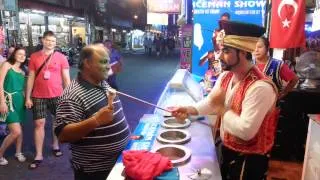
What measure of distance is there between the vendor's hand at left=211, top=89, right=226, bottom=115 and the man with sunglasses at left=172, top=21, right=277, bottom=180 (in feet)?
0.22

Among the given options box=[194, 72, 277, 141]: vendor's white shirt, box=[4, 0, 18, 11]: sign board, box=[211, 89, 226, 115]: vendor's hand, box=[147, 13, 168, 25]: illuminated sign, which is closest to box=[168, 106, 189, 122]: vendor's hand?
box=[211, 89, 226, 115]: vendor's hand

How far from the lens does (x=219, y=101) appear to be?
2.69m

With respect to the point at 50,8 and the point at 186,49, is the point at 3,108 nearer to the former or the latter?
the point at 186,49

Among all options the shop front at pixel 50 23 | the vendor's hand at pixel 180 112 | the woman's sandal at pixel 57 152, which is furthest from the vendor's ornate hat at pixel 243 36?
the shop front at pixel 50 23

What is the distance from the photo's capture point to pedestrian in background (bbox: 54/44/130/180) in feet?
7.67

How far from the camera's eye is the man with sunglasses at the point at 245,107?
2.13 m

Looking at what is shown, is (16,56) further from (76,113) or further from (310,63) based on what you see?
(310,63)

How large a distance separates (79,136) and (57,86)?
2992 mm

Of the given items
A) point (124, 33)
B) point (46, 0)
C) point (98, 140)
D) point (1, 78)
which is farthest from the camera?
point (124, 33)

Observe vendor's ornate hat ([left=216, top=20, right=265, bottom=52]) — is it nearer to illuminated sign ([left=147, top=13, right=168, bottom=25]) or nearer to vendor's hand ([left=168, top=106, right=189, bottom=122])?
vendor's hand ([left=168, top=106, right=189, bottom=122])

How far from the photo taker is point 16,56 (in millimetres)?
5047

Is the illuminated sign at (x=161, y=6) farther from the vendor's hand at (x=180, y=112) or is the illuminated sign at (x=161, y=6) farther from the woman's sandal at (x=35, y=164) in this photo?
the vendor's hand at (x=180, y=112)

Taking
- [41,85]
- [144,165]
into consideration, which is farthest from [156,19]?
[144,165]

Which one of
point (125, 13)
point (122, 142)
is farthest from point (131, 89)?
point (125, 13)
